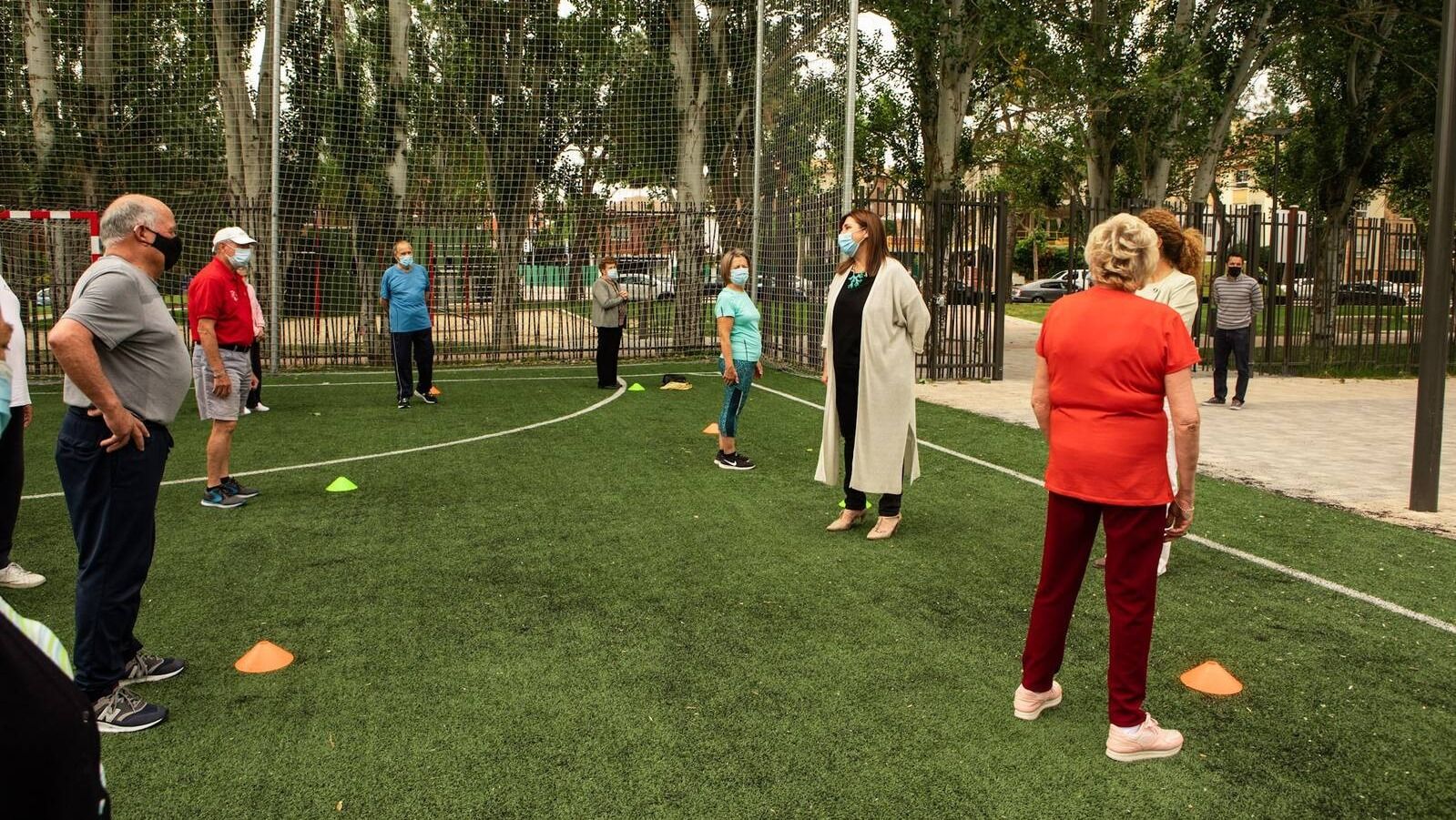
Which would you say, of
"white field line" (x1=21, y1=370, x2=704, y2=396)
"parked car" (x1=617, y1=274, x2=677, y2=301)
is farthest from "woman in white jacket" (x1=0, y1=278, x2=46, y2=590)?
"parked car" (x1=617, y1=274, x2=677, y2=301)

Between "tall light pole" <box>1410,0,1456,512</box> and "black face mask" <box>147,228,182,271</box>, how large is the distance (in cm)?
743

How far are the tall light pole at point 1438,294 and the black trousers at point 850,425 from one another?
148 inches

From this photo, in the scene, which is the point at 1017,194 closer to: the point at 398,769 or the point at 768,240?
the point at 768,240

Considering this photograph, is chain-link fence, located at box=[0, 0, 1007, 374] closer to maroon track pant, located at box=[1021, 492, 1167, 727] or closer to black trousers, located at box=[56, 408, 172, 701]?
maroon track pant, located at box=[1021, 492, 1167, 727]

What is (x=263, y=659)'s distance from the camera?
468 cm

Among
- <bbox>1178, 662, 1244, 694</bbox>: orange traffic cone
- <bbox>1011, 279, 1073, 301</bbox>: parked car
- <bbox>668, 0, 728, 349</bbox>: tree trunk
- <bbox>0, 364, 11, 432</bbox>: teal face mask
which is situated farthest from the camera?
<bbox>1011, 279, 1073, 301</bbox>: parked car

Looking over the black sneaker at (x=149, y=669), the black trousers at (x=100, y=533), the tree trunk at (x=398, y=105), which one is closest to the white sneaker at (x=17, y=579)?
the black sneaker at (x=149, y=669)

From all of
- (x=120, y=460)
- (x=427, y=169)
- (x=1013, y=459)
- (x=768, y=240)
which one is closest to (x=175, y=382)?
(x=120, y=460)

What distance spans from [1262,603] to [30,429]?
11199mm

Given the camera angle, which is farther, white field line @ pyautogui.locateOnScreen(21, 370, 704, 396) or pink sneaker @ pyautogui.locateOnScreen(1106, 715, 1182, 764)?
white field line @ pyautogui.locateOnScreen(21, 370, 704, 396)

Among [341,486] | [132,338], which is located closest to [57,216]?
[341,486]

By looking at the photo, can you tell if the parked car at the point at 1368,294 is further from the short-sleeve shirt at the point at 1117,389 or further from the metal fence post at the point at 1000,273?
the short-sleeve shirt at the point at 1117,389

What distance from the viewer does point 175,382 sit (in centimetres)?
425

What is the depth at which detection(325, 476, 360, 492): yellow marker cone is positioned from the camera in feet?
27.0
